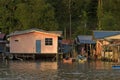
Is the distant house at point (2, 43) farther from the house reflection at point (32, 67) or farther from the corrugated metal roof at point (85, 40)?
the house reflection at point (32, 67)

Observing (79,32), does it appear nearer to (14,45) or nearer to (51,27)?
(51,27)

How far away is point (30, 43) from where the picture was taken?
59.1 meters

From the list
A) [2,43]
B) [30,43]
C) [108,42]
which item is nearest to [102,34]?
[108,42]

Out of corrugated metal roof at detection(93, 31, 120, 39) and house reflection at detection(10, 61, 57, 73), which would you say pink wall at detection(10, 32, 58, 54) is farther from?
house reflection at detection(10, 61, 57, 73)

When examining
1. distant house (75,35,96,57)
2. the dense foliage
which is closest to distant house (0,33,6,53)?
the dense foliage

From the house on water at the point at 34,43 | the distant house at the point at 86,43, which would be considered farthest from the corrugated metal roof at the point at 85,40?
the house on water at the point at 34,43

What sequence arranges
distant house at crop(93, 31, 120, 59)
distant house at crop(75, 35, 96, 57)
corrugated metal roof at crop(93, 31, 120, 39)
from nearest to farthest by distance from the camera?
distant house at crop(93, 31, 120, 59), corrugated metal roof at crop(93, 31, 120, 39), distant house at crop(75, 35, 96, 57)

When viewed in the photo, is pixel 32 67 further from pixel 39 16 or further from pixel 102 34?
pixel 39 16

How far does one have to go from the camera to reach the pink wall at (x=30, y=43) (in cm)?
5856

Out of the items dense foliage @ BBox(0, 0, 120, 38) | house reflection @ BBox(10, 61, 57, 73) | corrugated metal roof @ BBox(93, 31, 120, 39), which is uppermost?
dense foliage @ BBox(0, 0, 120, 38)

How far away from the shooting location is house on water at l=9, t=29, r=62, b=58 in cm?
5853

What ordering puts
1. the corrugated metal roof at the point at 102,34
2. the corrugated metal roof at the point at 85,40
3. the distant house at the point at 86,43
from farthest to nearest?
the distant house at the point at 86,43, the corrugated metal roof at the point at 85,40, the corrugated metal roof at the point at 102,34

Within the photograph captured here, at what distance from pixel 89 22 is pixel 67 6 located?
20.4 feet

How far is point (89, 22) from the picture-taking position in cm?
8638
